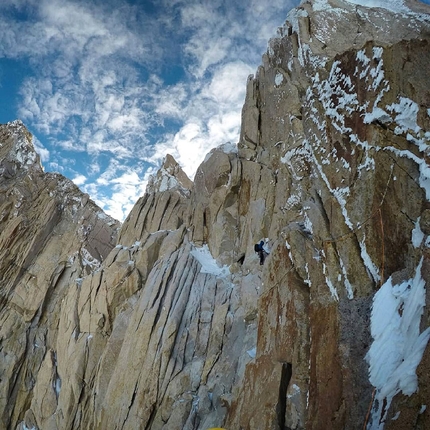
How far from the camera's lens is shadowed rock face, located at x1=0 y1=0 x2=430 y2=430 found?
930 cm

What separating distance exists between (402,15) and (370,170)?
14.3 m

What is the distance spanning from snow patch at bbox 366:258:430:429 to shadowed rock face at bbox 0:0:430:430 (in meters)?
0.05

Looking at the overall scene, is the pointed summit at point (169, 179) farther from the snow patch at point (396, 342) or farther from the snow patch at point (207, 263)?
the snow patch at point (396, 342)

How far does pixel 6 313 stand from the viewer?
45.0m

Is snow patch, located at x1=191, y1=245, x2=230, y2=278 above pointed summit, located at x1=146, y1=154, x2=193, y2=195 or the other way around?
the other way around

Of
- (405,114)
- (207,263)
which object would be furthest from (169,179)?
(405,114)

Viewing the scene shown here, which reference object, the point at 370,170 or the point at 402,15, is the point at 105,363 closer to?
the point at 370,170

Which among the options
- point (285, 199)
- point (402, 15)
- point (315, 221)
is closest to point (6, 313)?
point (285, 199)

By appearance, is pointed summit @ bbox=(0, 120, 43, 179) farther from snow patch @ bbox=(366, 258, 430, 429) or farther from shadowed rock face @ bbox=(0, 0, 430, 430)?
snow patch @ bbox=(366, 258, 430, 429)

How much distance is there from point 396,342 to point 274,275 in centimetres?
781

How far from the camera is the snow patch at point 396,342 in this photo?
7023 millimetres

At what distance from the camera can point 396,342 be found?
7.92 m

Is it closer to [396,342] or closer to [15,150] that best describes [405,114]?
[396,342]

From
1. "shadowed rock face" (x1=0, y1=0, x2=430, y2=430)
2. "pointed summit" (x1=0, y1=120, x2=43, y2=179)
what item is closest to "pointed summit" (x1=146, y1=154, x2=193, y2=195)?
"shadowed rock face" (x1=0, y1=0, x2=430, y2=430)
